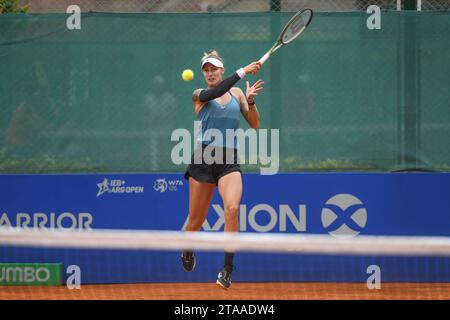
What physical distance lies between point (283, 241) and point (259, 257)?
11.4 ft

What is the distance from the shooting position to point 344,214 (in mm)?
7250

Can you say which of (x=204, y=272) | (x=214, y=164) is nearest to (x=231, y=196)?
(x=214, y=164)

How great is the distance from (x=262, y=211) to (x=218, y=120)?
124cm

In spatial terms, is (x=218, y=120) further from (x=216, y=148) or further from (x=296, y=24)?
(x=296, y=24)

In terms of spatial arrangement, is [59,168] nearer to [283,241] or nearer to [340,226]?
[340,226]

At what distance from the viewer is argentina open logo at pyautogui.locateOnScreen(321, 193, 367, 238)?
724 centimetres

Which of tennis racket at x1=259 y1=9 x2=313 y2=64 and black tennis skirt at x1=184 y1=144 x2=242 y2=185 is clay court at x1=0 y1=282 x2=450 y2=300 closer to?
black tennis skirt at x1=184 y1=144 x2=242 y2=185

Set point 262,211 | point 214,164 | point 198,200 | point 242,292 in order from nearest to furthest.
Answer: point 214,164 < point 198,200 < point 242,292 < point 262,211

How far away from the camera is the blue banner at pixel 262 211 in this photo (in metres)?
7.23

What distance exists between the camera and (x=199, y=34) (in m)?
7.30

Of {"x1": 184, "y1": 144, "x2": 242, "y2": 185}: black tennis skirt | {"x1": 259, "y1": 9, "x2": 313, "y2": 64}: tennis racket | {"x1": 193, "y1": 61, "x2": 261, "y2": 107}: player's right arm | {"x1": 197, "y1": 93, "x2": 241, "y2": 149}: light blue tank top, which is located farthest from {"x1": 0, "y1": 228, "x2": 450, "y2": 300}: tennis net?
{"x1": 259, "y1": 9, "x2": 313, "y2": 64}: tennis racket

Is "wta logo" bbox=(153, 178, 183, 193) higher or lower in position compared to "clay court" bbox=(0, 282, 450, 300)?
higher

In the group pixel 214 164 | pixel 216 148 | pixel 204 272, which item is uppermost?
pixel 216 148
